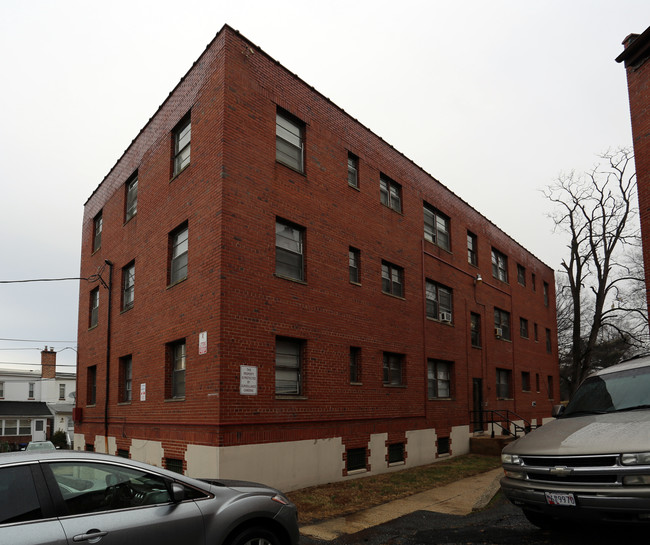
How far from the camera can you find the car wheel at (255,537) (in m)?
5.06

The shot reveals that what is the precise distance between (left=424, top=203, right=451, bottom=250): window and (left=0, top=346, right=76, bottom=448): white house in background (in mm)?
37028

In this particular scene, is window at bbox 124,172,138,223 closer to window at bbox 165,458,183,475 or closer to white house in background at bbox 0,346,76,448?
window at bbox 165,458,183,475

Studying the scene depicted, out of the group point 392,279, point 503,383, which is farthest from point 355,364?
point 503,383

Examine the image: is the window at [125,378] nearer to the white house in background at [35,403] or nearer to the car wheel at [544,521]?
the car wheel at [544,521]

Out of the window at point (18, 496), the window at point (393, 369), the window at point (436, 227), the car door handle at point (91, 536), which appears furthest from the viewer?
the window at point (436, 227)

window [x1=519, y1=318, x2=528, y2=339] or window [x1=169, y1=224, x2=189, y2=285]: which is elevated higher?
window [x1=169, y1=224, x2=189, y2=285]

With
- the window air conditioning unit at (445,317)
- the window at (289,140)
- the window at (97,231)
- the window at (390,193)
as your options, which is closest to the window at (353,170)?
the window at (390,193)

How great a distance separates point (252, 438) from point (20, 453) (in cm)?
690

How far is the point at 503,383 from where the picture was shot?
78.6ft

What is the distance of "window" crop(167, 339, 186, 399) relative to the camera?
12.7m

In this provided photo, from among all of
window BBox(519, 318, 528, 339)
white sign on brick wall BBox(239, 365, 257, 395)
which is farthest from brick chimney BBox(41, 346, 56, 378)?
white sign on brick wall BBox(239, 365, 257, 395)

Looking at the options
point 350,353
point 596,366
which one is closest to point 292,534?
point 350,353

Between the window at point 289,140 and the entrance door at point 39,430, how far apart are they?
44.4 meters

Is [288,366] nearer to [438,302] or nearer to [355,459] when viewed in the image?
[355,459]
